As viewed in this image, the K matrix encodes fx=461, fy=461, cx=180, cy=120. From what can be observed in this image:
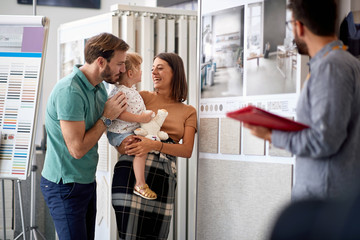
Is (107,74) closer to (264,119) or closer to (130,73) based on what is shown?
(130,73)

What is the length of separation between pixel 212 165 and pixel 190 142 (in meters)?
0.26

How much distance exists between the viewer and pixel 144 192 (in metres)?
2.44

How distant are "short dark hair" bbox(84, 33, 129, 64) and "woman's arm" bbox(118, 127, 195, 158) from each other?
0.47 meters

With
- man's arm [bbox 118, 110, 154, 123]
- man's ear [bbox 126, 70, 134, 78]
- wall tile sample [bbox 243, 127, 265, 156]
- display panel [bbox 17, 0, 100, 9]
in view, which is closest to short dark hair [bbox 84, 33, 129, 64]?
man's ear [bbox 126, 70, 134, 78]

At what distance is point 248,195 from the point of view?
2.62 metres

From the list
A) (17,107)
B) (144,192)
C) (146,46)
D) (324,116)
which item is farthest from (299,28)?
(146,46)

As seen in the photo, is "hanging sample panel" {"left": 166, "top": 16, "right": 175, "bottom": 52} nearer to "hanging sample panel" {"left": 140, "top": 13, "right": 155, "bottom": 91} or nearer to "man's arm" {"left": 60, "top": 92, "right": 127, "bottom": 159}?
"hanging sample panel" {"left": 140, "top": 13, "right": 155, "bottom": 91}

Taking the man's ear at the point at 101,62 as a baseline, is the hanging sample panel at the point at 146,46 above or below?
above

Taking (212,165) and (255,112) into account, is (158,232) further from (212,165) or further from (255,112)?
(255,112)

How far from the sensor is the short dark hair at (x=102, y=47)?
2.36 meters

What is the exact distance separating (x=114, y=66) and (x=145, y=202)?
2.44ft

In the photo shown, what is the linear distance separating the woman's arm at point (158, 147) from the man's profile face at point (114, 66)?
36 centimetres

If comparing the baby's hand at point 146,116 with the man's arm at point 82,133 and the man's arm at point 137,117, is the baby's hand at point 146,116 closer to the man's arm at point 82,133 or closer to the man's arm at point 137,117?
the man's arm at point 137,117

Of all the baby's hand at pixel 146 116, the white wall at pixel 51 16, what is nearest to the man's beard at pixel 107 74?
the baby's hand at pixel 146 116
